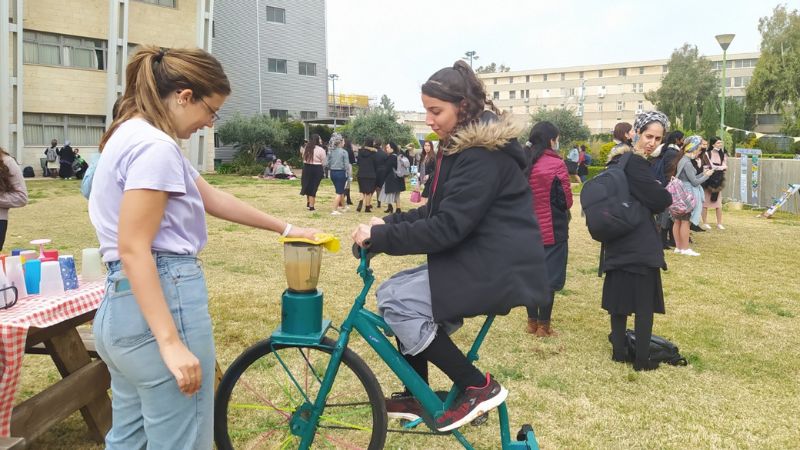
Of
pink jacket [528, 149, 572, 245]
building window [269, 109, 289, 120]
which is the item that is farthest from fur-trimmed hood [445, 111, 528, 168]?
building window [269, 109, 289, 120]

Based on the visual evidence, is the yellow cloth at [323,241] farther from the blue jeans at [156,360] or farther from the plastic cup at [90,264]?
the plastic cup at [90,264]

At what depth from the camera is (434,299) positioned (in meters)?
2.57

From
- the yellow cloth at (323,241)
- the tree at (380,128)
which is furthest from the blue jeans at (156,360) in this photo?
the tree at (380,128)

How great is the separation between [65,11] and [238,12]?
13459mm

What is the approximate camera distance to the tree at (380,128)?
129ft

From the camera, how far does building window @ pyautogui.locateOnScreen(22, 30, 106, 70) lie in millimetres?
26547

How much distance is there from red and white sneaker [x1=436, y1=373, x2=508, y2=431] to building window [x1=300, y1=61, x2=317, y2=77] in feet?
138

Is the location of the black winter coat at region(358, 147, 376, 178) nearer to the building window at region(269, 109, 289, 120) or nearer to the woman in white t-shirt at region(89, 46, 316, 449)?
the woman in white t-shirt at region(89, 46, 316, 449)

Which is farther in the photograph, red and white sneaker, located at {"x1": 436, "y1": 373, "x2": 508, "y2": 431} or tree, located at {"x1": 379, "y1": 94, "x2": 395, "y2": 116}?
tree, located at {"x1": 379, "y1": 94, "x2": 395, "y2": 116}

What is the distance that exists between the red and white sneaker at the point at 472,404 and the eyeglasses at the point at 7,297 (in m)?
2.08

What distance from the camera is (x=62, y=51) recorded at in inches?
1080

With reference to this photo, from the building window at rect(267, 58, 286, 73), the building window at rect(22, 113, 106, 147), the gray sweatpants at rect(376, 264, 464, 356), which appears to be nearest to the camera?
the gray sweatpants at rect(376, 264, 464, 356)

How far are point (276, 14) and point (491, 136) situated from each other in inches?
1649

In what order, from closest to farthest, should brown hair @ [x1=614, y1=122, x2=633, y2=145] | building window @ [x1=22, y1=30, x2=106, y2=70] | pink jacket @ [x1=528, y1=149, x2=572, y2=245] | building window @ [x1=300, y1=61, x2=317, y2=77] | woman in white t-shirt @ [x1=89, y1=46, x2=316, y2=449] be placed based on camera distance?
woman in white t-shirt @ [x1=89, y1=46, x2=316, y2=449], pink jacket @ [x1=528, y1=149, x2=572, y2=245], brown hair @ [x1=614, y1=122, x2=633, y2=145], building window @ [x1=22, y1=30, x2=106, y2=70], building window @ [x1=300, y1=61, x2=317, y2=77]
